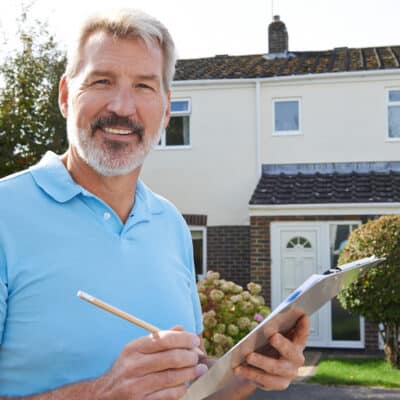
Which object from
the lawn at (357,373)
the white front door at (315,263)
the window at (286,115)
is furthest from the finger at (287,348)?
the window at (286,115)

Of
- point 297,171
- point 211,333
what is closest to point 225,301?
point 211,333

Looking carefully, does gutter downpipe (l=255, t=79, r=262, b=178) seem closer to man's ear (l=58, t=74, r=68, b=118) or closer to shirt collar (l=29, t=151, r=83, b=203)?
man's ear (l=58, t=74, r=68, b=118)

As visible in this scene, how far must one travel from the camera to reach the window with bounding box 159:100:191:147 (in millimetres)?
15031

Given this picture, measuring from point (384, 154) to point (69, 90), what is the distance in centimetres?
1279

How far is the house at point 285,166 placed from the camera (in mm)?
13016

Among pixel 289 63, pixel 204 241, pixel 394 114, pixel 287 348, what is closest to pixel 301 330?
pixel 287 348

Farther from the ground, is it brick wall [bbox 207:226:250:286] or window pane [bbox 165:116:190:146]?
window pane [bbox 165:116:190:146]

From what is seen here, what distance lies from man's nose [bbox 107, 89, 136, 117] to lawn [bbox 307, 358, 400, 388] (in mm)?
8870

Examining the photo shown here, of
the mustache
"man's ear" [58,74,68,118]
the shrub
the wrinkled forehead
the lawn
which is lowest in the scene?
the lawn

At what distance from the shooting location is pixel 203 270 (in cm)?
1434

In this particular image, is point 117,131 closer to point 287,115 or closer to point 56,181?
point 56,181

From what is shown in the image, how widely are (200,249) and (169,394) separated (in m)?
13.0

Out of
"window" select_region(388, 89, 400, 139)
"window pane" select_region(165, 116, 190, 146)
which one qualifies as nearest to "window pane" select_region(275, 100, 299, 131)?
"window" select_region(388, 89, 400, 139)

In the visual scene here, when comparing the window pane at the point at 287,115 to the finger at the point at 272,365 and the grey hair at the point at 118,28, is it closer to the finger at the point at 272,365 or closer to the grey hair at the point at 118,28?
the grey hair at the point at 118,28
